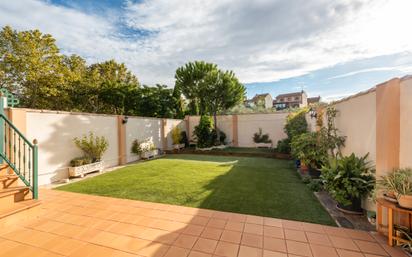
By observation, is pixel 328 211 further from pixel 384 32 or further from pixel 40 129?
pixel 40 129

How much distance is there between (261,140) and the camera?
12.4m

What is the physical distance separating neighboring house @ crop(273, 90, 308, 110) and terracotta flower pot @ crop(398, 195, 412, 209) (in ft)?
132

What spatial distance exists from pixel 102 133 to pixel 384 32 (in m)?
9.25

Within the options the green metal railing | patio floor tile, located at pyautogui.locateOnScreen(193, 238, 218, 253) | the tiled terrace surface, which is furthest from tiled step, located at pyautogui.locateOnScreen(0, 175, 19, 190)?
patio floor tile, located at pyautogui.locateOnScreen(193, 238, 218, 253)

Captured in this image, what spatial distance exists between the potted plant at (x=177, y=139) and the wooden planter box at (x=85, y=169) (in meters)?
5.78

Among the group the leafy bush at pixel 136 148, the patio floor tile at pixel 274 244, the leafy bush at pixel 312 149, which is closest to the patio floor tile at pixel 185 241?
the patio floor tile at pixel 274 244

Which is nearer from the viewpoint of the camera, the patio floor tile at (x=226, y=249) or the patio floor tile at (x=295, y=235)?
the patio floor tile at (x=226, y=249)

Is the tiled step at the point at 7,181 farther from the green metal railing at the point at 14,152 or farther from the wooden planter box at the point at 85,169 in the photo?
the wooden planter box at the point at 85,169

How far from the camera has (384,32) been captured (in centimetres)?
384

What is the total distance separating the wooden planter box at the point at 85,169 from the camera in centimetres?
600

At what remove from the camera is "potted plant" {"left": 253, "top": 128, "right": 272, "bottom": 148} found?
40.2 feet

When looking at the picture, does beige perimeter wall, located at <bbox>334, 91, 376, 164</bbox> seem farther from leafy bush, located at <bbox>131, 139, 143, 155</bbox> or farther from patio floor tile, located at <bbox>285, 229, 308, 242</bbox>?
leafy bush, located at <bbox>131, 139, 143, 155</bbox>

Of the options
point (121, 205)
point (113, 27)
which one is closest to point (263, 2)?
point (113, 27)

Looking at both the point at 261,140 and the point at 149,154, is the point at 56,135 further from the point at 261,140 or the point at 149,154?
the point at 261,140
